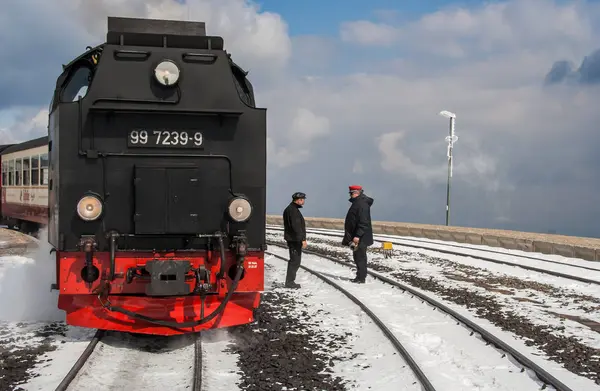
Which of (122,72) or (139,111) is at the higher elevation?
(122,72)

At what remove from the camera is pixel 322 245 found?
1948cm

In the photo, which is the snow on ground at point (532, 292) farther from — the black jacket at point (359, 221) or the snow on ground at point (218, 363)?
the snow on ground at point (218, 363)

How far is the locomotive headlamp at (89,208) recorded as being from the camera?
6.19 m

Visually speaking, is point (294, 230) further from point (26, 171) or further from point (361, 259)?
point (26, 171)

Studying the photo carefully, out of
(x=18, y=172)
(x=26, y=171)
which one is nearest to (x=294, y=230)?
(x=26, y=171)

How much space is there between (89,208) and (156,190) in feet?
2.44

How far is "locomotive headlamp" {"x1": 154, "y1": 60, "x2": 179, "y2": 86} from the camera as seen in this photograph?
6.34 metres

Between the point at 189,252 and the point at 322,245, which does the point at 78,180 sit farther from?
the point at 322,245

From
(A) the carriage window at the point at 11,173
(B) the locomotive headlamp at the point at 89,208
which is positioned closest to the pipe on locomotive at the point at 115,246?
(B) the locomotive headlamp at the point at 89,208

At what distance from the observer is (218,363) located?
19.9ft

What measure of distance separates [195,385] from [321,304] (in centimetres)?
428

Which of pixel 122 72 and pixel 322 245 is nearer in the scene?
pixel 122 72

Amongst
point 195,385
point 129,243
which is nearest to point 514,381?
point 195,385

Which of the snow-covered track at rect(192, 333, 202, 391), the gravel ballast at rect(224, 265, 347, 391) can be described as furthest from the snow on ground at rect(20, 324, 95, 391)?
the gravel ballast at rect(224, 265, 347, 391)
